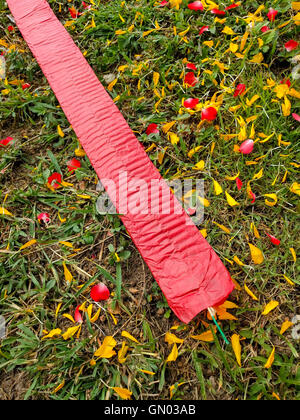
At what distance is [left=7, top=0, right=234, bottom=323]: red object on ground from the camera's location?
92cm

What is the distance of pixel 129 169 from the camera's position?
116cm

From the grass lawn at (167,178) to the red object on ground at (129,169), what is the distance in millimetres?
63

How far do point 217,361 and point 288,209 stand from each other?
57cm

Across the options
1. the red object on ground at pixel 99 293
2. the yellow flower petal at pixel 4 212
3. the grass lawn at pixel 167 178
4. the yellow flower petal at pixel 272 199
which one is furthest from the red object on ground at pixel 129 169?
the yellow flower petal at pixel 4 212

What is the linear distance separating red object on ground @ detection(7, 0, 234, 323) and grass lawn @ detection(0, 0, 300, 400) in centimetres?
6

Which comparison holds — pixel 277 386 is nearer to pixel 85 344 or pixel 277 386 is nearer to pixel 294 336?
pixel 294 336

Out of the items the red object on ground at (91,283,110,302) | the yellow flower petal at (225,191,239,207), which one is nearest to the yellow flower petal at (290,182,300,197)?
the yellow flower petal at (225,191,239,207)

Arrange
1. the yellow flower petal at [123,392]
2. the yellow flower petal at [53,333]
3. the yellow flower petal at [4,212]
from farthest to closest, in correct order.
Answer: the yellow flower petal at [4,212] → the yellow flower petal at [53,333] → the yellow flower petal at [123,392]

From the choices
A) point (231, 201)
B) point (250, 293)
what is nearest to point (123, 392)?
point (250, 293)

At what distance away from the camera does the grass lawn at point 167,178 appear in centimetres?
87

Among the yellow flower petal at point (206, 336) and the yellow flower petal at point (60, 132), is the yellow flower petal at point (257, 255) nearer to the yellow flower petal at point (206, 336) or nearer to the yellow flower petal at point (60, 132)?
the yellow flower petal at point (206, 336)

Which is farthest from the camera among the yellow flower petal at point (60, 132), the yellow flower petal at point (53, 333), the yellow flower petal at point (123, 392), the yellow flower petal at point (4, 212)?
the yellow flower petal at point (60, 132)

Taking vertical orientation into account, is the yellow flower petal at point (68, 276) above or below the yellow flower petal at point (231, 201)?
below
